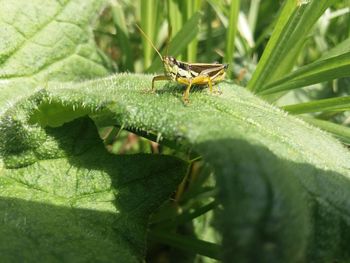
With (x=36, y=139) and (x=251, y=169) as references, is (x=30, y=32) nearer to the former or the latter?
(x=36, y=139)

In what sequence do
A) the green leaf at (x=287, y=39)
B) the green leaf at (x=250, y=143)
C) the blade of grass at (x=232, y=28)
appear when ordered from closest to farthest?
1. the green leaf at (x=250, y=143)
2. the green leaf at (x=287, y=39)
3. the blade of grass at (x=232, y=28)

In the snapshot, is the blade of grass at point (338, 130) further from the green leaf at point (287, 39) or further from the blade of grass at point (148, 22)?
the blade of grass at point (148, 22)

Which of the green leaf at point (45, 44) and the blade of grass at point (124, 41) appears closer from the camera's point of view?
the green leaf at point (45, 44)

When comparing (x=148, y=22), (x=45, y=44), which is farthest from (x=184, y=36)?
(x=45, y=44)

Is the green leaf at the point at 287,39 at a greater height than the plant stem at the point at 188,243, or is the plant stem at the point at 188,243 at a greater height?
the green leaf at the point at 287,39

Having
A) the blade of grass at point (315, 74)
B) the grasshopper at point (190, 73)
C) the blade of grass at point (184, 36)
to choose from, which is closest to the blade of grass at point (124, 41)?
the blade of grass at point (184, 36)
